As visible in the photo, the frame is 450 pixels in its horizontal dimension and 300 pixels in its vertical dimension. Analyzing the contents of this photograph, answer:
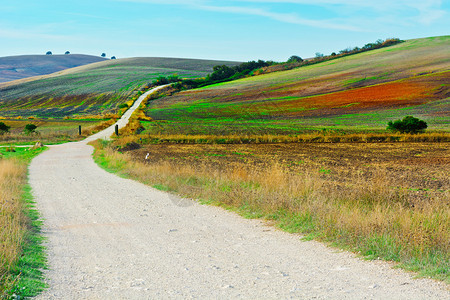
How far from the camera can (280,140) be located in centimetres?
4228

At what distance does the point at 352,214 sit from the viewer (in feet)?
31.0

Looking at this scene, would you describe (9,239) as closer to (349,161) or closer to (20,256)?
(20,256)

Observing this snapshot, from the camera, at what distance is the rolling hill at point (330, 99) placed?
54844 millimetres

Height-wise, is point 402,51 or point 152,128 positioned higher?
point 402,51

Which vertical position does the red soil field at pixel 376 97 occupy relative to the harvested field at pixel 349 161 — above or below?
above

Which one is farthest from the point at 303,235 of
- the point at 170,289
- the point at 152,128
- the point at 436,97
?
the point at 436,97

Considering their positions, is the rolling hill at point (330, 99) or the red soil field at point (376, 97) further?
the red soil field at point (376, 97)

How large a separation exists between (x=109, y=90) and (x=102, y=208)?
4054 inches

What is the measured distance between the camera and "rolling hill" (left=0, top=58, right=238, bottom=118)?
9269 centimetres

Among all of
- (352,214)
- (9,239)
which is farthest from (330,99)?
(9,239)

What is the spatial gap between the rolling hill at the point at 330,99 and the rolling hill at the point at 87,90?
16.9 meters

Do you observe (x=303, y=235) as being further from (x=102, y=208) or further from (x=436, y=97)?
(x=436, y=97)

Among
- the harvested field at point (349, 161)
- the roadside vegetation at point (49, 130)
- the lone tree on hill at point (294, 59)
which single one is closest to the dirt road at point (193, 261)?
the harvested field at point (349, 161)

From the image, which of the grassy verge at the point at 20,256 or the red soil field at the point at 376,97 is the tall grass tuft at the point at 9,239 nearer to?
the grassy verge at the point at 20,256
